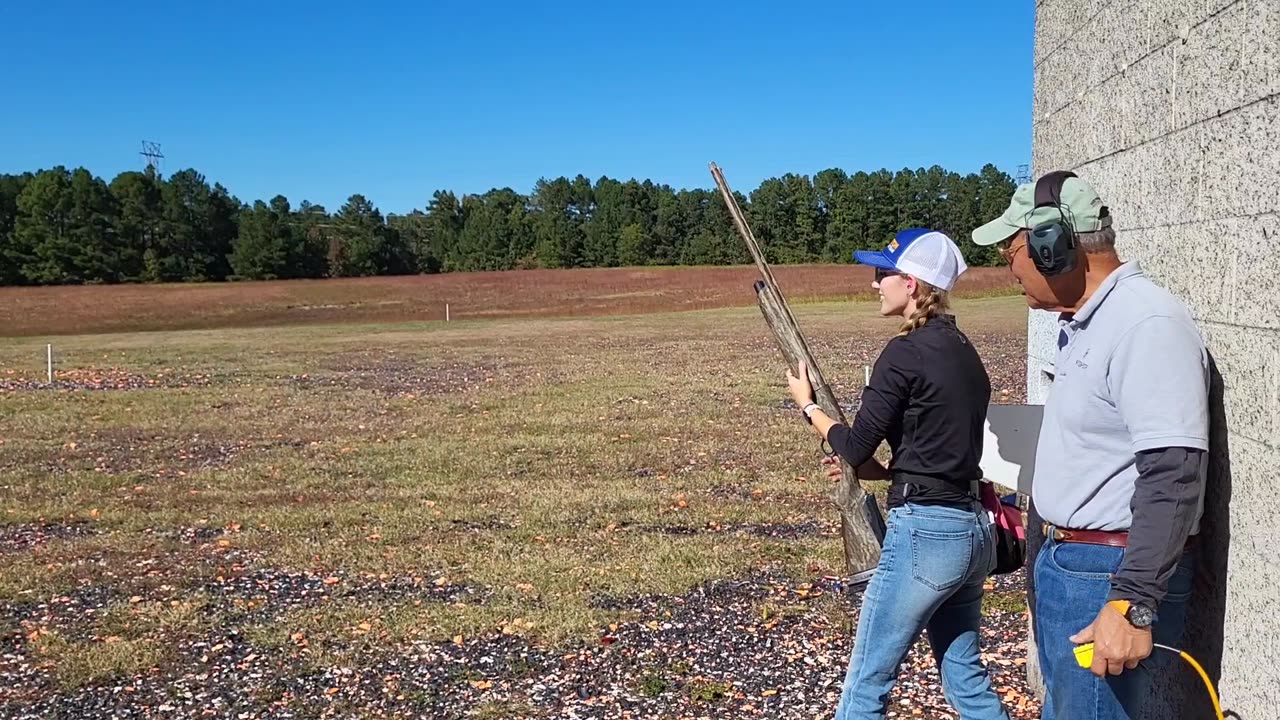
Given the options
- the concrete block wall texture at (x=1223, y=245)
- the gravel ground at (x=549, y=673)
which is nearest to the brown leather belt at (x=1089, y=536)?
the concrete block wall texture at (x=1223, y=245)

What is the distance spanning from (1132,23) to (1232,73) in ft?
2.54

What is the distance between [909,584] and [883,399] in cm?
60

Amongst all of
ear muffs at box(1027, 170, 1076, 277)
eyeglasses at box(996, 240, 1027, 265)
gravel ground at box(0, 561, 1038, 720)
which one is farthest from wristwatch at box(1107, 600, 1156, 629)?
gravel ground at box(0, 561, 1038, 720)

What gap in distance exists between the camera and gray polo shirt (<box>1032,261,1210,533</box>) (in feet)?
7.34

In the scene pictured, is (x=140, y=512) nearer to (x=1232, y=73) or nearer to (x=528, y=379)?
(x=1232, y=73)

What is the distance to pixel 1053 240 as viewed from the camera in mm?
2523

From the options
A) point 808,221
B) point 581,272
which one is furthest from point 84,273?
point 808,221

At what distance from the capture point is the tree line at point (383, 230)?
8994 cm

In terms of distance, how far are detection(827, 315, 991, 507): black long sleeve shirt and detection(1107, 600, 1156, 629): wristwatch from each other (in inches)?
39.1

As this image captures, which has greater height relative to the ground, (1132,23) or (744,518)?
(1132,23)

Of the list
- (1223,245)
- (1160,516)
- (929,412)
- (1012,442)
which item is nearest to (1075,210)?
(1223,245)

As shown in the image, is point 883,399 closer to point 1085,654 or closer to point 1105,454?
point 1105,454

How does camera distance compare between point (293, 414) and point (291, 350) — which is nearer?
point (293, 414)

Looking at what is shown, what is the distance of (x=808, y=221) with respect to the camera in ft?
311
